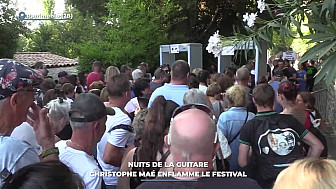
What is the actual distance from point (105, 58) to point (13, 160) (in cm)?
1269

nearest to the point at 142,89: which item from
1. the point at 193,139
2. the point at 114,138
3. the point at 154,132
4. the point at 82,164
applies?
the point at 114,138

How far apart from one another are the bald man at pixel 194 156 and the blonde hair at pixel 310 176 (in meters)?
0.28

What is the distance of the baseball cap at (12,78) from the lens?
2129 millimetres

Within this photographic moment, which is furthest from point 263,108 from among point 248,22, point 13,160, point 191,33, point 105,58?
point 191,33

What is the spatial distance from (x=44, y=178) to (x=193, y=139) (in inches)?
27.4

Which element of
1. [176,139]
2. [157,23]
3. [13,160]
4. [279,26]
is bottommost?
[13,160]

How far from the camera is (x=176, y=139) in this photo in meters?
1.81

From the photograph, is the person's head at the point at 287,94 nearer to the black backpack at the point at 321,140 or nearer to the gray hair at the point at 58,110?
the black backpack at the point at 321,140

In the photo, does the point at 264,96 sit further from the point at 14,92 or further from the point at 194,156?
the point at 14,92

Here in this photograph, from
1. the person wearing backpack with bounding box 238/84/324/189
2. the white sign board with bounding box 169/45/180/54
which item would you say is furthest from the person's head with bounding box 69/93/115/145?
the white sign board with bounding box 169/45/180/54

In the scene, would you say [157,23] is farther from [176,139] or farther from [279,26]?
[176,139]

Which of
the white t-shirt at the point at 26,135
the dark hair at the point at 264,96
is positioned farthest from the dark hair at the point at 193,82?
the white t-shirt at the point at 26,135

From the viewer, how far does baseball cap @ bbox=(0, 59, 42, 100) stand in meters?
2.13

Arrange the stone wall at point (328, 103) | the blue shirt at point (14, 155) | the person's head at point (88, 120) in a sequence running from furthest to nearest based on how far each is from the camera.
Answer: the stone wall at point (328, 103) → the person's head at point (88, 120) → the blue shirt at point (14, 155)
